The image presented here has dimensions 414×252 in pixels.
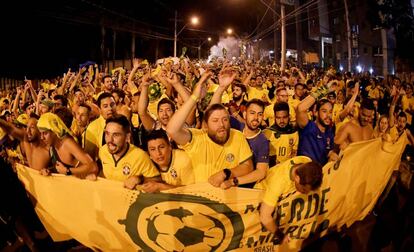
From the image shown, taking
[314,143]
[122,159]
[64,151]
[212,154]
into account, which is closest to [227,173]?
[212,154]

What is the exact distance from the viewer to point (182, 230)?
473cm

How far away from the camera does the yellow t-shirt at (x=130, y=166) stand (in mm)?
4949

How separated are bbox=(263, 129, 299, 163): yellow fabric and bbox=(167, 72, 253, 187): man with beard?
1.31 meters

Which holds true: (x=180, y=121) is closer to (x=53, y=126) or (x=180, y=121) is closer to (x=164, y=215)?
(x=164, y=215)

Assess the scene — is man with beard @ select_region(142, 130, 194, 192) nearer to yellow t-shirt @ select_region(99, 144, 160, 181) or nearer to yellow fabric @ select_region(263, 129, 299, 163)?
yellow t-shirt @ select_region(99, 144, 160, 181)

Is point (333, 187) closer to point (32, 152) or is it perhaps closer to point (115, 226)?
point (115, 226)

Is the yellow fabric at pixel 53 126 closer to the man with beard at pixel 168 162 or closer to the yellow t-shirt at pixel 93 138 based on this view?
the yellow t-shirt at pixel 93 138

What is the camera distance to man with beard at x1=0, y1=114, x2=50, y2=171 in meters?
5.87

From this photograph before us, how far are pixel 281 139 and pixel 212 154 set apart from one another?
169 centimetres

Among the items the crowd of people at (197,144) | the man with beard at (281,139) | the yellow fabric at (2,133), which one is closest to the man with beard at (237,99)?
the crowd of people at (197,144)

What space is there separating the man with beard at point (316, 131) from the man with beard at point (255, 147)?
3.14ft

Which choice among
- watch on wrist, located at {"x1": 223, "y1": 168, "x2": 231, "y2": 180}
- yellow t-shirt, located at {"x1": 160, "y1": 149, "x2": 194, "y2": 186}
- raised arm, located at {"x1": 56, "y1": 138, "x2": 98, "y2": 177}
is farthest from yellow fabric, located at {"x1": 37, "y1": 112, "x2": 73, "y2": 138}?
watch on wrist, located at {"x1": 223, "y1": 168, "x2": 231, "y2": 180}

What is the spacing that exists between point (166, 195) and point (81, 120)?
10.3 ft

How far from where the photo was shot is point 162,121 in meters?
6.22
